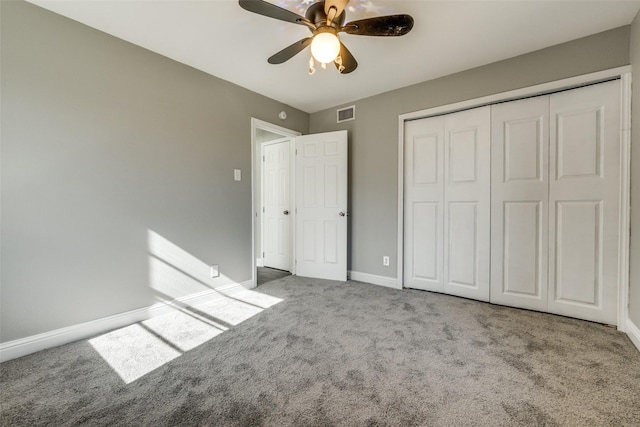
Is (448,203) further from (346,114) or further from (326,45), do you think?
(326,45)

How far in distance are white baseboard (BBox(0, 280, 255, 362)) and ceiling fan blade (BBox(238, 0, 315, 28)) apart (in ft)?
8.20

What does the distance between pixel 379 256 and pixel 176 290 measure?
2.34 metres

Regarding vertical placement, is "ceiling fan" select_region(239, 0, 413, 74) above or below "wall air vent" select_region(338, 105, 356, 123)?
below

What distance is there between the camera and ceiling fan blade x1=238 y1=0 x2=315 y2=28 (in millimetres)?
1502

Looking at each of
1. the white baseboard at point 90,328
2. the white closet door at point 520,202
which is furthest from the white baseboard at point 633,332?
the white baseboard at point 90,328

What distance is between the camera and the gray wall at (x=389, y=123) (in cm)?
243

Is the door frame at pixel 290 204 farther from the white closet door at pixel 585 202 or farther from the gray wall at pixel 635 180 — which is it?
the gray wall at pixel 635 180

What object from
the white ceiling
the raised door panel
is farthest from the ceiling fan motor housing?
the raised door panel

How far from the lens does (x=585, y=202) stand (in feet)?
7.66

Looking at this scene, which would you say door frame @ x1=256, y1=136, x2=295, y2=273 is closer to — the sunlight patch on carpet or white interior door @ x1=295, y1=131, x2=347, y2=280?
white interior door @ x1=295, y1=131, x2=347, y2=280

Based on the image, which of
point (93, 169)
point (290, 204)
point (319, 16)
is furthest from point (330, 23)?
point (290, 204)

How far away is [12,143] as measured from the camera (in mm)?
1819

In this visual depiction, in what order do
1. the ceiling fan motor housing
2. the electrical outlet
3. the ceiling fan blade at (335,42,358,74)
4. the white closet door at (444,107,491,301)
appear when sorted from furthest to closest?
1. the electrical outlet
2. the white closet door at (444,107,491,301)
3. the ceiling fan blade at (335,42,358,74)
4. the ceiling fan motor housing

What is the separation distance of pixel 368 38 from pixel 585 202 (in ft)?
7.57
